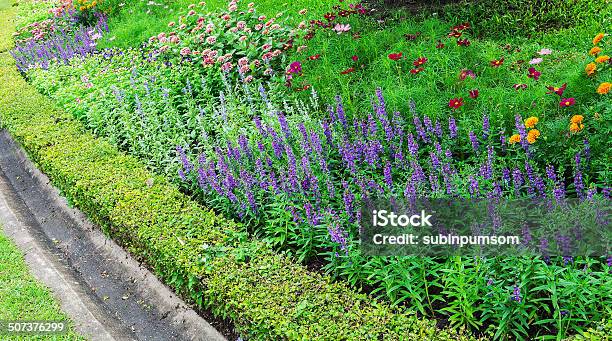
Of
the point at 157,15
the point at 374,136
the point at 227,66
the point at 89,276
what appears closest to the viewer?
the point at 374,136

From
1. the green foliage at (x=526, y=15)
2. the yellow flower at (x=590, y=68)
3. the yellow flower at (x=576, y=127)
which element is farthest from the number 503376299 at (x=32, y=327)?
the green foliage at (x=526, y=15)

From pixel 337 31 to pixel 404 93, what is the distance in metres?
2.10

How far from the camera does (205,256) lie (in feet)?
13.8

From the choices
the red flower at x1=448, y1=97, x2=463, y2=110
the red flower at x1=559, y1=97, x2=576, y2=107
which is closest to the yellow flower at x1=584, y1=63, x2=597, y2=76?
the red flower at x1=559, y1=97, x2=576, y2=107

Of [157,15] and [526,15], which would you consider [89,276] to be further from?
[157,15]

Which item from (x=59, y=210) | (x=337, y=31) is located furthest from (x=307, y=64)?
(x=59, y=210)

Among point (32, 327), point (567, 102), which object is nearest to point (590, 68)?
point (567, 102)

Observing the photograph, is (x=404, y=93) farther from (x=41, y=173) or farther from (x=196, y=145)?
(x=41, y=173)

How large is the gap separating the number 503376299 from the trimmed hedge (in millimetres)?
798

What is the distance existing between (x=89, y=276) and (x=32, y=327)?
33.3 inches

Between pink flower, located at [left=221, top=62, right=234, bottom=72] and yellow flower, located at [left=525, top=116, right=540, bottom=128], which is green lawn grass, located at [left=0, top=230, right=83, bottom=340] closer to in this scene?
pink flower, located at [left=221, top=62, right=234, bottom=72]

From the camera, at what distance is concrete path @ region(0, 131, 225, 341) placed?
4.32m

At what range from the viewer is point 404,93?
5.25 m

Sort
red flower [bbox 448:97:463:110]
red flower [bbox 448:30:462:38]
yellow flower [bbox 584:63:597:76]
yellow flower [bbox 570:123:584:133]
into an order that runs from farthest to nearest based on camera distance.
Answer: red flower [bbox 448:30:462:38] → red flower [bbox 448:97:463:110] → yellow flower [bbox 584:63:597:76] → yellow flower [bbox 570:123:584:133]
